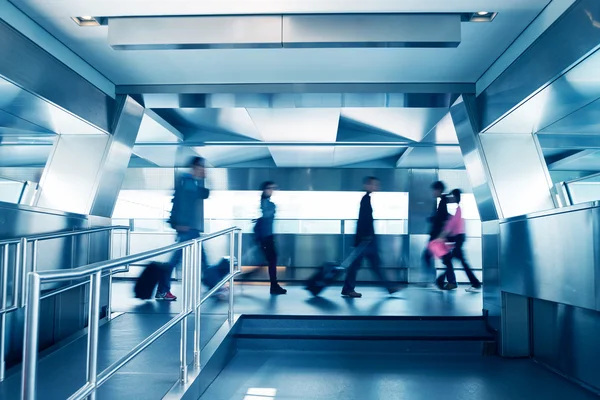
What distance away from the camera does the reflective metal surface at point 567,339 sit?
3186mm

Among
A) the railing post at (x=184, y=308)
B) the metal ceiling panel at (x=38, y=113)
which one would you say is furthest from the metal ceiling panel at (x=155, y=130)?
the railing post at (x=184, y=308)

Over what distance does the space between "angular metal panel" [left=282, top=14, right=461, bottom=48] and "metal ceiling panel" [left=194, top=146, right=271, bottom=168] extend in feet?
17.3

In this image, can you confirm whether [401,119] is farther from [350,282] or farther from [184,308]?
[184,308]

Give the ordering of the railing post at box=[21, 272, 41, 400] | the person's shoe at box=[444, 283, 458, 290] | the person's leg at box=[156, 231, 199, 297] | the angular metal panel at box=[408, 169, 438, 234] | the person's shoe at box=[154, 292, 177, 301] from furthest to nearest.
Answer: the angular metal panel at box=[408, 169, 438, 234] < the person's shoe at box=[444, 283, 458, 290] < the person's shoe at box=[154, 292, 177, 301] < the person's leg at box=[156, 231, 199, 297] < the railing post at box=[21, 272, 41, 400]

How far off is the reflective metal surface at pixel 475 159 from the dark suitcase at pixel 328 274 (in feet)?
5.05

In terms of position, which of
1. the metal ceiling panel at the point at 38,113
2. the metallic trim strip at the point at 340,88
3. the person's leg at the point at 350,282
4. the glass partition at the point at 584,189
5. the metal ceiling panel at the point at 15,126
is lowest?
the person's leg at the point at 350,282

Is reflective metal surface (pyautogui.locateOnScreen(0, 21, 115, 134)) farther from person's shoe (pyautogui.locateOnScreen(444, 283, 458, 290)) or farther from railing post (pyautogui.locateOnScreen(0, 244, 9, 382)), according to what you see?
person's shoe (pyautogui.locateOnScreen(444, 283, 458, 290))

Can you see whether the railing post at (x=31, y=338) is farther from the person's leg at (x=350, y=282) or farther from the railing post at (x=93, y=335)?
the person's leg at (x=350, y=282)

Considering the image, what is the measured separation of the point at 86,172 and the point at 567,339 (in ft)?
14.5

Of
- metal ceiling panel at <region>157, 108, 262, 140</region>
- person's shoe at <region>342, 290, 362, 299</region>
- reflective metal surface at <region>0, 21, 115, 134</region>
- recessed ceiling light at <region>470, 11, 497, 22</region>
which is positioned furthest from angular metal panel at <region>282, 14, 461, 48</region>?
person's shoe at <region>342, 290, 362, 299</region>

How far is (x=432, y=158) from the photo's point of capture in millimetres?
8219

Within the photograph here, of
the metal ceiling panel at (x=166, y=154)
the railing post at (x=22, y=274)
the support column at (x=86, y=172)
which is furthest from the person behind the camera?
the metal ceiling panel at (x=166, y=154)

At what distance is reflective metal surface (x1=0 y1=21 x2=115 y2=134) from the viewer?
3301 mm

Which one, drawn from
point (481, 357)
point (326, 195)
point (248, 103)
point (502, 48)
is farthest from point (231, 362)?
point (326, 195)
